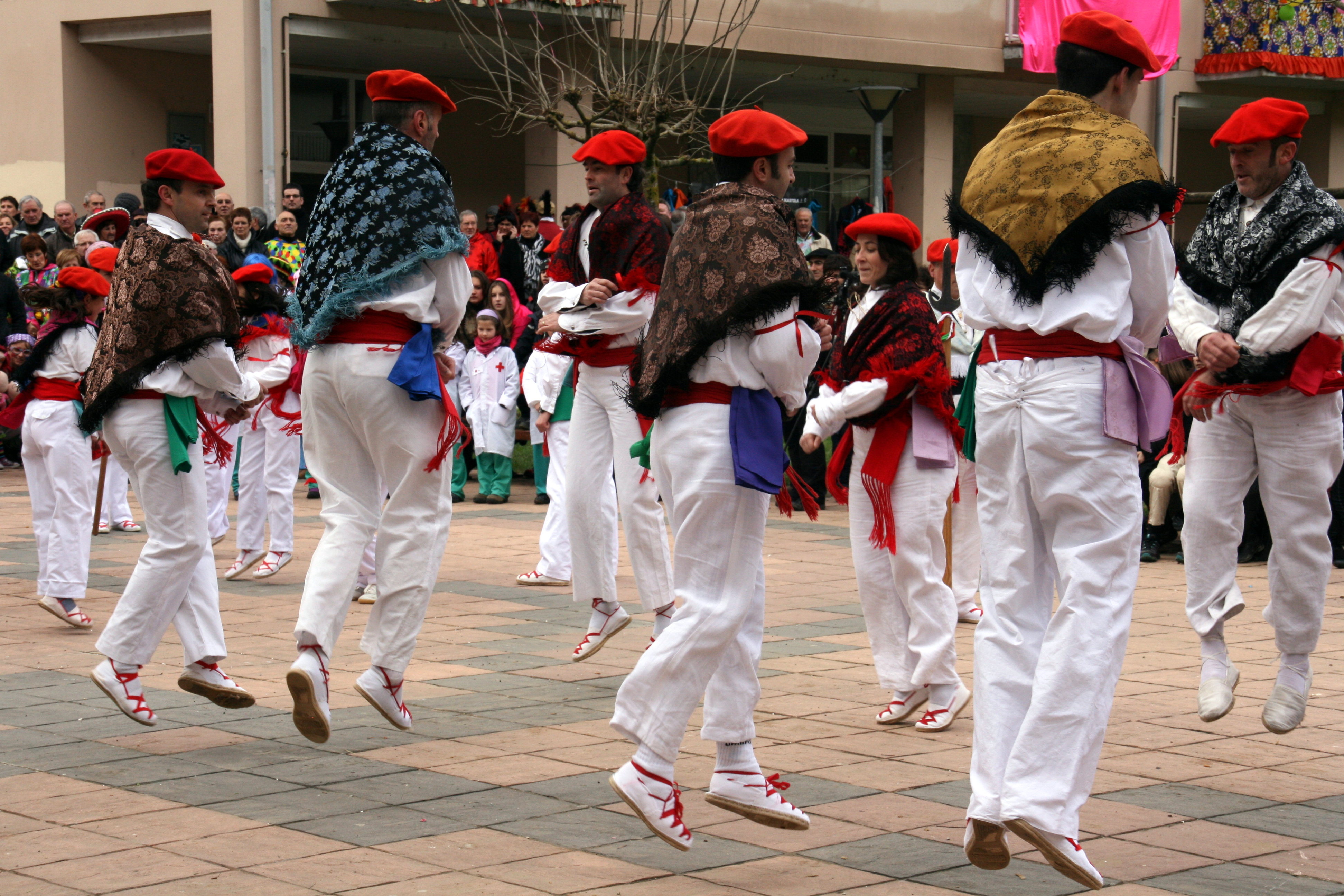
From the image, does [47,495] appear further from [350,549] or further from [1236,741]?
[1236,741]

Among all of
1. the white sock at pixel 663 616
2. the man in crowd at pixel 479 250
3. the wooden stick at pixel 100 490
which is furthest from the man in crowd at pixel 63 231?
the white sock at pixel 663 616

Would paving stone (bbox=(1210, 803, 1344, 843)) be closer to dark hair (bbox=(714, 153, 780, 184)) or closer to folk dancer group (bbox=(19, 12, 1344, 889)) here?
folk dancer group (bbox=(19, 12, 1344, 889))

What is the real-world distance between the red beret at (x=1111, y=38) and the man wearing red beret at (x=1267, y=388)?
1611 millimetres

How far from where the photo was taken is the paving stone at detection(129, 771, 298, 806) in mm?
4945

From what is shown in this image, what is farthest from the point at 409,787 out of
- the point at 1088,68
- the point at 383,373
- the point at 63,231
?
the point at 63,231

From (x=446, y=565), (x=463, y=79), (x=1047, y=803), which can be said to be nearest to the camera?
(x=1047, y=803)

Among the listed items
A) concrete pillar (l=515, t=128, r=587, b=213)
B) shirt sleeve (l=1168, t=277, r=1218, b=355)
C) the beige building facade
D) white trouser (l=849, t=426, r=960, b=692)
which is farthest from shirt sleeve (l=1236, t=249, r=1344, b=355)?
concrete pillar (l=515, t=128, r=587, b=213)

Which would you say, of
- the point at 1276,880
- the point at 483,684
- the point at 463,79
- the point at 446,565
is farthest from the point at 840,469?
the point at 463,79

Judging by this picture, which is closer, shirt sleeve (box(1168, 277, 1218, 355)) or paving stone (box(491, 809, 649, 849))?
paving stone (box(491, 809, 649, 849))

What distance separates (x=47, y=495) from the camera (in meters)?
8.82

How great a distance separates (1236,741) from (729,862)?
2.41m

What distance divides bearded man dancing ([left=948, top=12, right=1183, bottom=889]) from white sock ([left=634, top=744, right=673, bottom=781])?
0.83 metres

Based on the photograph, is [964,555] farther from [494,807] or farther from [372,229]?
[494,807]

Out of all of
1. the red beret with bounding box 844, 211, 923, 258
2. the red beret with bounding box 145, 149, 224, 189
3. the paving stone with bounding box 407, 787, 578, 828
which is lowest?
the paving stone with bounding box 407, 787, 578, 828
